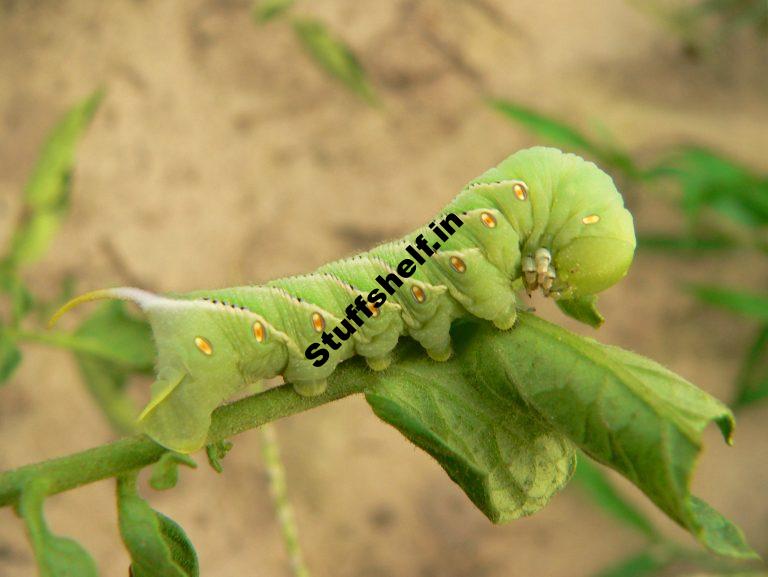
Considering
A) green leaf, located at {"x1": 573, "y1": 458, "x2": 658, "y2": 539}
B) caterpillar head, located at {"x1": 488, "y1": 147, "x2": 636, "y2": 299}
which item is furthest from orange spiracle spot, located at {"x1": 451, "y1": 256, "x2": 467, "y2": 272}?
green leaf, located at {"x1": 573, "y1": 458, "x2": 658, "y2": 539}

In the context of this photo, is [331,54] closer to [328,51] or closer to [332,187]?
[328,51]

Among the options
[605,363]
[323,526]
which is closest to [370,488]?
[323,526]

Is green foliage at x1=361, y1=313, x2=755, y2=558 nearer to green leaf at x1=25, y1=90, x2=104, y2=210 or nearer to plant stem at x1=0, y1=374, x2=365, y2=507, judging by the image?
plant stem at x1=0, y1=374, x2=365, y2=507

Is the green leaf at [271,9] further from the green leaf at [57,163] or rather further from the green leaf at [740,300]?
the green leaf at [740,300]

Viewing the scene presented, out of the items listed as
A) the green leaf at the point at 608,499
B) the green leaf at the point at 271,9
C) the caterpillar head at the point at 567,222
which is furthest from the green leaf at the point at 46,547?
the green leaf at the point at 271,9

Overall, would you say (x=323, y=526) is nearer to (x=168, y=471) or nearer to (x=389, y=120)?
(x=389, y=120)
